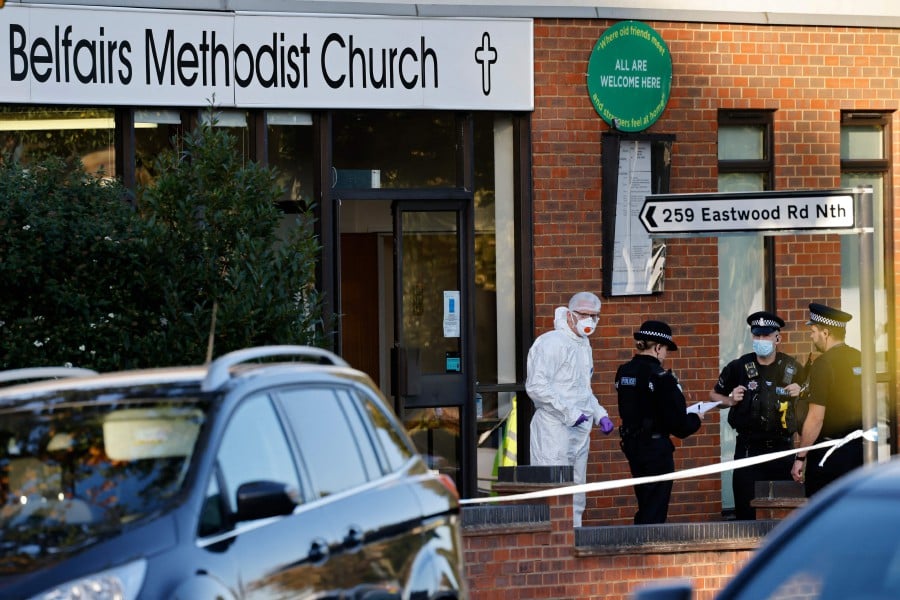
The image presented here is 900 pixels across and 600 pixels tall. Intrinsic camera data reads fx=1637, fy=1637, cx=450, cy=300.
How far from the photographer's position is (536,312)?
13672 millimetres

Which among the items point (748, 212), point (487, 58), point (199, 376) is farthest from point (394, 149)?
point (199, 376)

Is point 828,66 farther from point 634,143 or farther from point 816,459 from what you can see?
point 816,459

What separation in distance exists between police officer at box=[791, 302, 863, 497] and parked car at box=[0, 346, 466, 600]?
5311 mm

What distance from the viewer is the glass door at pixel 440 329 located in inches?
538

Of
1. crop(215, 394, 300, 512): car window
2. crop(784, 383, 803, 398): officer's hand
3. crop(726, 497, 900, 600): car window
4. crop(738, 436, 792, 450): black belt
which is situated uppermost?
→ crop(215, 394, 300, 512): car window

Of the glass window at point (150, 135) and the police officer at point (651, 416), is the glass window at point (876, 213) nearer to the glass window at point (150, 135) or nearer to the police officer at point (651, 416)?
the police officer at point (651, 416)

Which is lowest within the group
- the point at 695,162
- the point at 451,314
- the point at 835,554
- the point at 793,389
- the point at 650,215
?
the point at 793,389

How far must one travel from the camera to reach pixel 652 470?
12047 millimetres

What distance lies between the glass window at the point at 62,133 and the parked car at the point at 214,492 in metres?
6.53

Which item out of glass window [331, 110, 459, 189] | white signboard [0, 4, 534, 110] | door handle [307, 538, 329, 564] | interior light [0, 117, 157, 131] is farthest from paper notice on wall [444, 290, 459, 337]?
door handle [307, 538, 329, 564]

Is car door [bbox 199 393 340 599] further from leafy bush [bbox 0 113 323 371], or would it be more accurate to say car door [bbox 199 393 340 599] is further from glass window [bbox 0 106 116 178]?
glass window [bbox 0 106 116 178]

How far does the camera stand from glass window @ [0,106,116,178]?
12.6 metres

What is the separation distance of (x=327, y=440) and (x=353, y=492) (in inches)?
8.7

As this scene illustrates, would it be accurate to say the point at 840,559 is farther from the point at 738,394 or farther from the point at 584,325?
the point at 584,325
